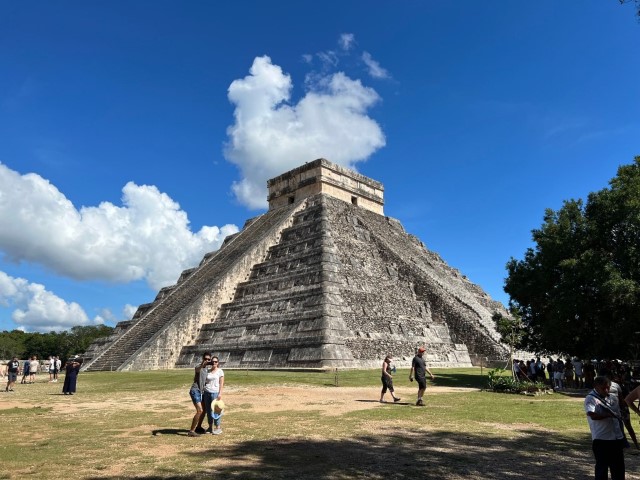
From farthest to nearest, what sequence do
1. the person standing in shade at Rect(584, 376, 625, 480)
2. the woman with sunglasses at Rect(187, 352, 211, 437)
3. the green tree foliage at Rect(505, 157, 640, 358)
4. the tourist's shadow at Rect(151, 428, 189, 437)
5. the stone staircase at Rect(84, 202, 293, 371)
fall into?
the stone staircase at Rect(84, 202, 293, 371) < the green tree foliage at Rect(505, 157, 640, 358) < the tourist's shadow at Rect(151, 428, 189, 437) < the woman with sunglasses at Rect(187, 352, 211, 437) < the person standing in shade at Rect(584, 376, 625, 480)

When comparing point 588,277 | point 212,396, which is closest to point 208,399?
point 212,396

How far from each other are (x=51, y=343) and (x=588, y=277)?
250 feet

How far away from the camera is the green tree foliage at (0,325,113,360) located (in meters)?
68.6

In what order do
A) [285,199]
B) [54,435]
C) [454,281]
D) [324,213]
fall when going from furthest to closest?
[285,199] < [454,281] < [324,213] < [54,435]

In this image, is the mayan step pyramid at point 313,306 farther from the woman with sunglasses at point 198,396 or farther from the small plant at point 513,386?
the woman with sunglasses at point 198,396

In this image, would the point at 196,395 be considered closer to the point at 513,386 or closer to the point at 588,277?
the point at 513,386

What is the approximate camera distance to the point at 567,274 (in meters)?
15.8

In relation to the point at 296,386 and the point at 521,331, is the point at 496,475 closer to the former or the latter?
the point at 296,386

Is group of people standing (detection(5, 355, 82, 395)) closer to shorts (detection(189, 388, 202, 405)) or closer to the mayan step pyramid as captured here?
the mayan step pyramid

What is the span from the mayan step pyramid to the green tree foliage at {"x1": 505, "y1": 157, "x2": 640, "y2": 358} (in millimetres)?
6557

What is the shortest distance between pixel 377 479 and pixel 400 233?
33035 mm

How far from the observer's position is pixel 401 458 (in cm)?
653

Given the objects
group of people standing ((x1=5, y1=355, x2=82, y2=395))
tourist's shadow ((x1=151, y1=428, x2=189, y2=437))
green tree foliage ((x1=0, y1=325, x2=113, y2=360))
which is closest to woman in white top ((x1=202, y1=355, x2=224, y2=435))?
tourist's shadow ((x1=151, y1=428, x2=189, y2=437))

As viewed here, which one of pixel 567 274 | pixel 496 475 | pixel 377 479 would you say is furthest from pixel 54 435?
→ pixel 567 274
